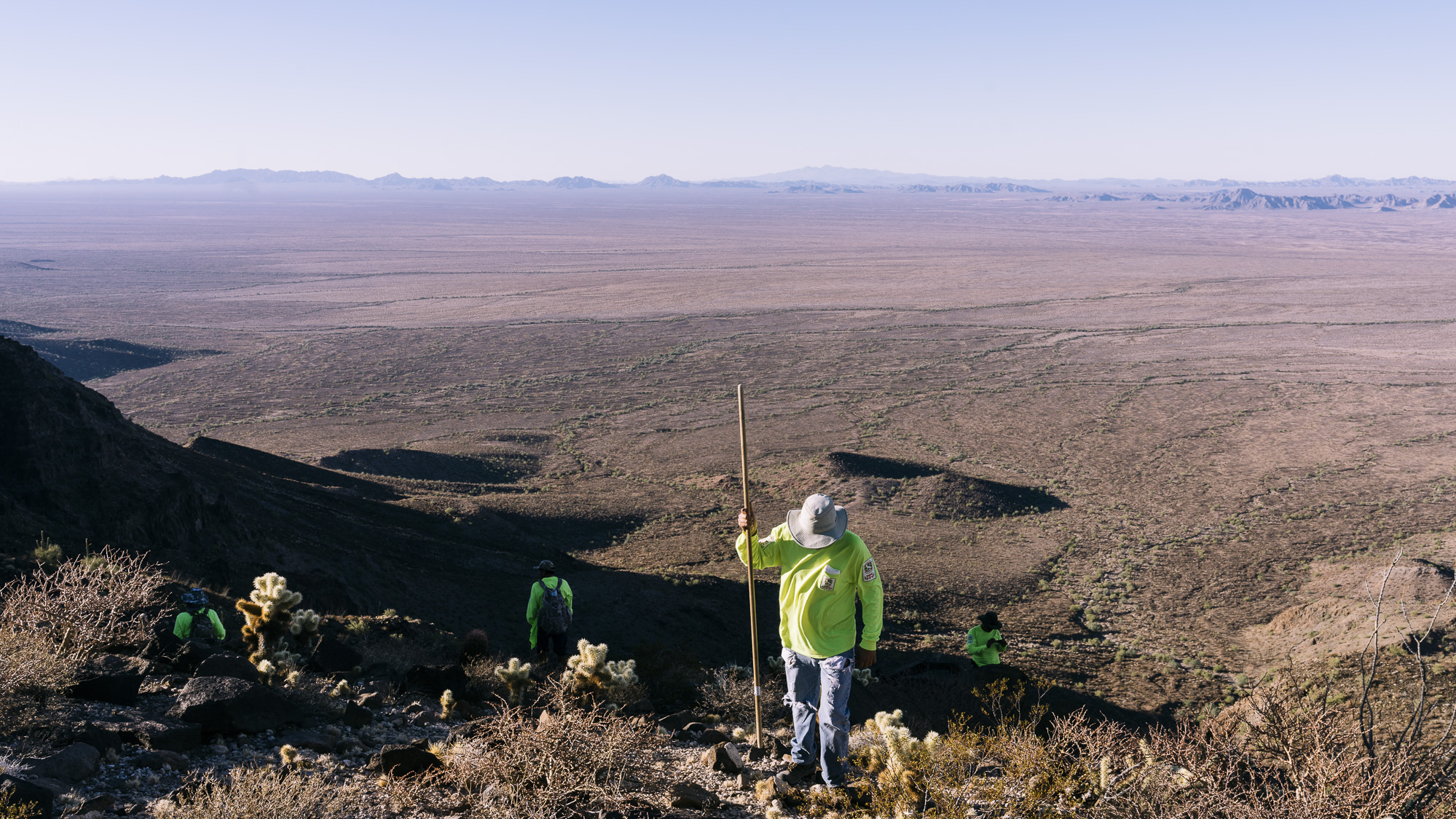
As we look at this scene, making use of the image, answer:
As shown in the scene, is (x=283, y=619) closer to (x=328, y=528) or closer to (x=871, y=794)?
(x=871, y=794)

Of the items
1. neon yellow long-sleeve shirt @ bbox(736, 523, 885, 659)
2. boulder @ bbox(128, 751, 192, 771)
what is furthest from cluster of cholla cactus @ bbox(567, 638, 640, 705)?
boulder @ bbox(128, 751, 192, 771)

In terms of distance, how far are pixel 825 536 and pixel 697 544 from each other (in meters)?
14.8

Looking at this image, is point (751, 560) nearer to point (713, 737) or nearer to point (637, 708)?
point (713, 737)

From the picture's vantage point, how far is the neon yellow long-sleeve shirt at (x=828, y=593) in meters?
5.05

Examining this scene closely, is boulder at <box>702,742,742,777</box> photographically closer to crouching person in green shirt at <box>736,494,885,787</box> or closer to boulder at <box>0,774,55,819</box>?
crouching person in green shirt at <box>736,494,885,787</box>

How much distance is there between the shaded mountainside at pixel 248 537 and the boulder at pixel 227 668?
4952mm

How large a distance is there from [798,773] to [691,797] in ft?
2.73

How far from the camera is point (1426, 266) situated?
88.4m

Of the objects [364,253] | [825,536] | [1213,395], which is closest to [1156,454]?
[1213,395]

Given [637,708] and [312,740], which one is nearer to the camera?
[312,740]

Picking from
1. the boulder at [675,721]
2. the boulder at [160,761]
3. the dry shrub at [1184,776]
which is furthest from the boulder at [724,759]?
the boulder at [160,761]

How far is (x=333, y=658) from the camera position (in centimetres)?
726

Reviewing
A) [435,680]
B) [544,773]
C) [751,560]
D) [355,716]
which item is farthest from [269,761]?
[751,560]

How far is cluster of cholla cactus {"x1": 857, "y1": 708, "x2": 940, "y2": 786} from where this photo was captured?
484 cm
